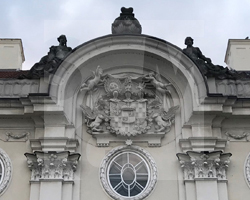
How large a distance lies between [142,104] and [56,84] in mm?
2179

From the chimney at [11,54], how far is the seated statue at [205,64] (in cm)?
813

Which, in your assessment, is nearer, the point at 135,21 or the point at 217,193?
the point at 217,193

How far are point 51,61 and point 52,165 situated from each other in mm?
2717

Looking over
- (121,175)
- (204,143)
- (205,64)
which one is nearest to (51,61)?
(121,175)

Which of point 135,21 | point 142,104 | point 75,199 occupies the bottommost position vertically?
point 75,199

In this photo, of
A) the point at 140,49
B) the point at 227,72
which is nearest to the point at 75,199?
the point at 140,49

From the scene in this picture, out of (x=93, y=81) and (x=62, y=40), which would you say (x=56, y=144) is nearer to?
(x=93, y=81)

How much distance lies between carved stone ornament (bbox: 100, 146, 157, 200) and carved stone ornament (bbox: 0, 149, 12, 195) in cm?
215

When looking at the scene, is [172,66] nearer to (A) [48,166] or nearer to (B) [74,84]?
(B) [74,84]

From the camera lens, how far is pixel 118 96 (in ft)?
40.9

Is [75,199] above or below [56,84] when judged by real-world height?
below

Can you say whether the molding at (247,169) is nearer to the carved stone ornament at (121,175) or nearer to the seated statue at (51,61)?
the carved stone ornament at (121,175)

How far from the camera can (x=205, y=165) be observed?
11.4 m

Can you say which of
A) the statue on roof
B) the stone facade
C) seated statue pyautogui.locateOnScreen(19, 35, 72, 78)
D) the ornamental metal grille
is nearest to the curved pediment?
the stone facade
